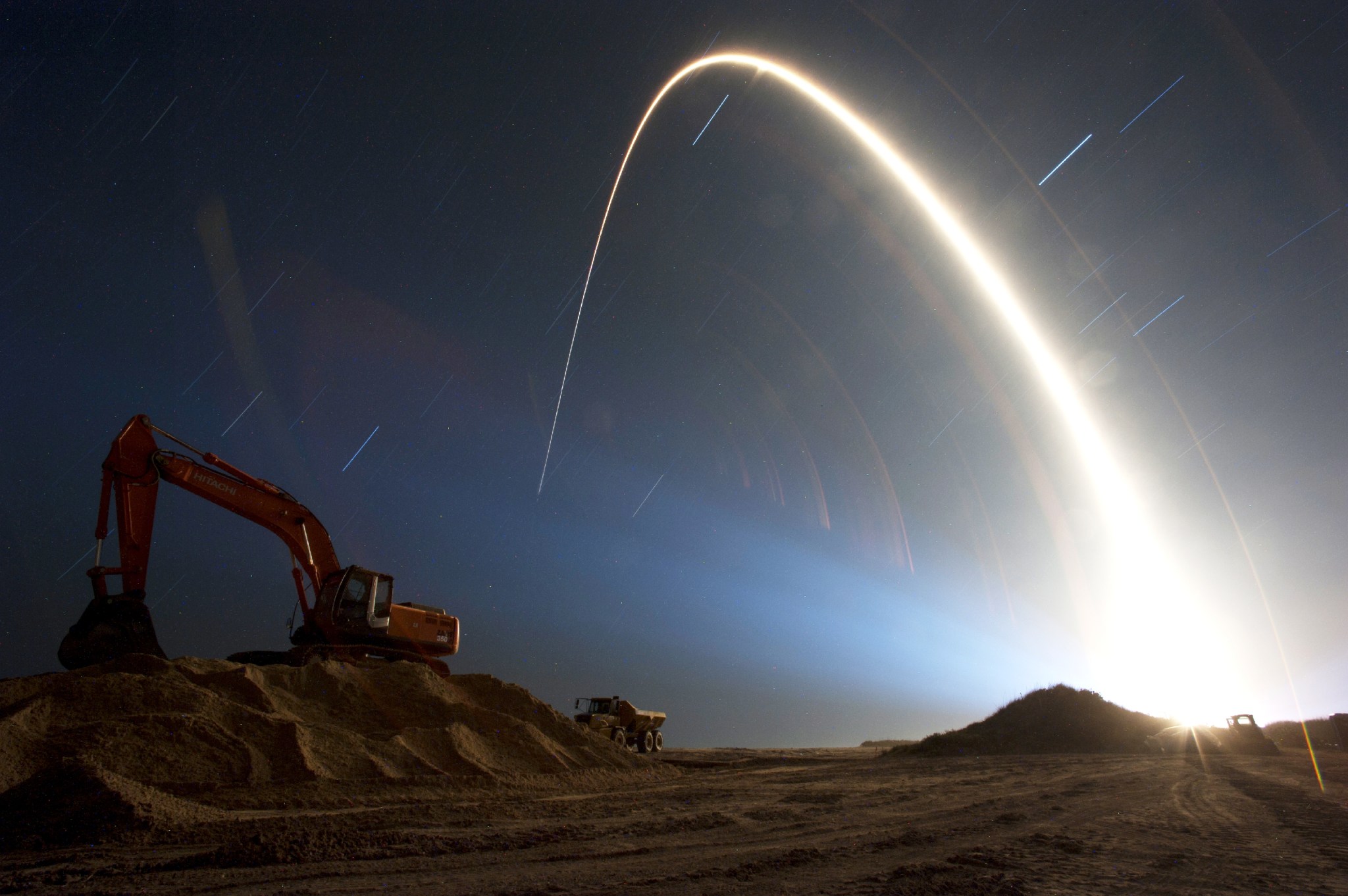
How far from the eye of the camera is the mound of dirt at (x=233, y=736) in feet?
29.3

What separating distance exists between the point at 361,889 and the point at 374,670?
45.7ft

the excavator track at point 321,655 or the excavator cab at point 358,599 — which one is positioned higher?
the excavator cab at point 358,599

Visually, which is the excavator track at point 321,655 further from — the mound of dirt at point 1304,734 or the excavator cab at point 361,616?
the mound of dirt at point 1304,734

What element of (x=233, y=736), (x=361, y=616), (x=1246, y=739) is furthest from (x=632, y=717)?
(x=1246, y=739)

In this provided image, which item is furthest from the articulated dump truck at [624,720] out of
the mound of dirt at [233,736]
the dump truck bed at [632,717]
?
the mound of dirt at [233,736]

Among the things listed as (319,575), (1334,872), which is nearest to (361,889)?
(1334,872)

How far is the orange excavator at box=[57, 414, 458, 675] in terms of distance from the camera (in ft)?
54.5

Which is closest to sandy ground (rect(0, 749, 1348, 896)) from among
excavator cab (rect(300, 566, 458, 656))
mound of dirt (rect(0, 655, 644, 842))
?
mound of dirt (rect(0, 655, 644, 842))

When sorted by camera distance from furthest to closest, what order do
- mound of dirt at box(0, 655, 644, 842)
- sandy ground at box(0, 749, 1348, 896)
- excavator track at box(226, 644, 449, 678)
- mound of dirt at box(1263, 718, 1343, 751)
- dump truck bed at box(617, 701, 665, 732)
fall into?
mound of dirt at box(1263, 718, 1343, 751), dump truck bed at box(617, 701, 665, 732), excavator track at box(226, 644, 449, 678), mound of dirt at box(0, 655, 644, 842), sandy ground at box(0, 749, 1348, 896)

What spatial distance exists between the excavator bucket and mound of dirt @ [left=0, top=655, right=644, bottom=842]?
88 cm

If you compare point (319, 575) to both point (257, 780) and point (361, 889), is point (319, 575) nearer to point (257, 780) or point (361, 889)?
point (257, 780)

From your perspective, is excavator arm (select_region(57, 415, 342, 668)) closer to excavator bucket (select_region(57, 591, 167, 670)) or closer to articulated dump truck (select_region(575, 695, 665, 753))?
excavator bucket (select_region(57, 591, 167, 670))

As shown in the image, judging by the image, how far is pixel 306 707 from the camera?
619 inches

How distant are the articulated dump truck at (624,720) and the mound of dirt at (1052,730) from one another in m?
10.7
